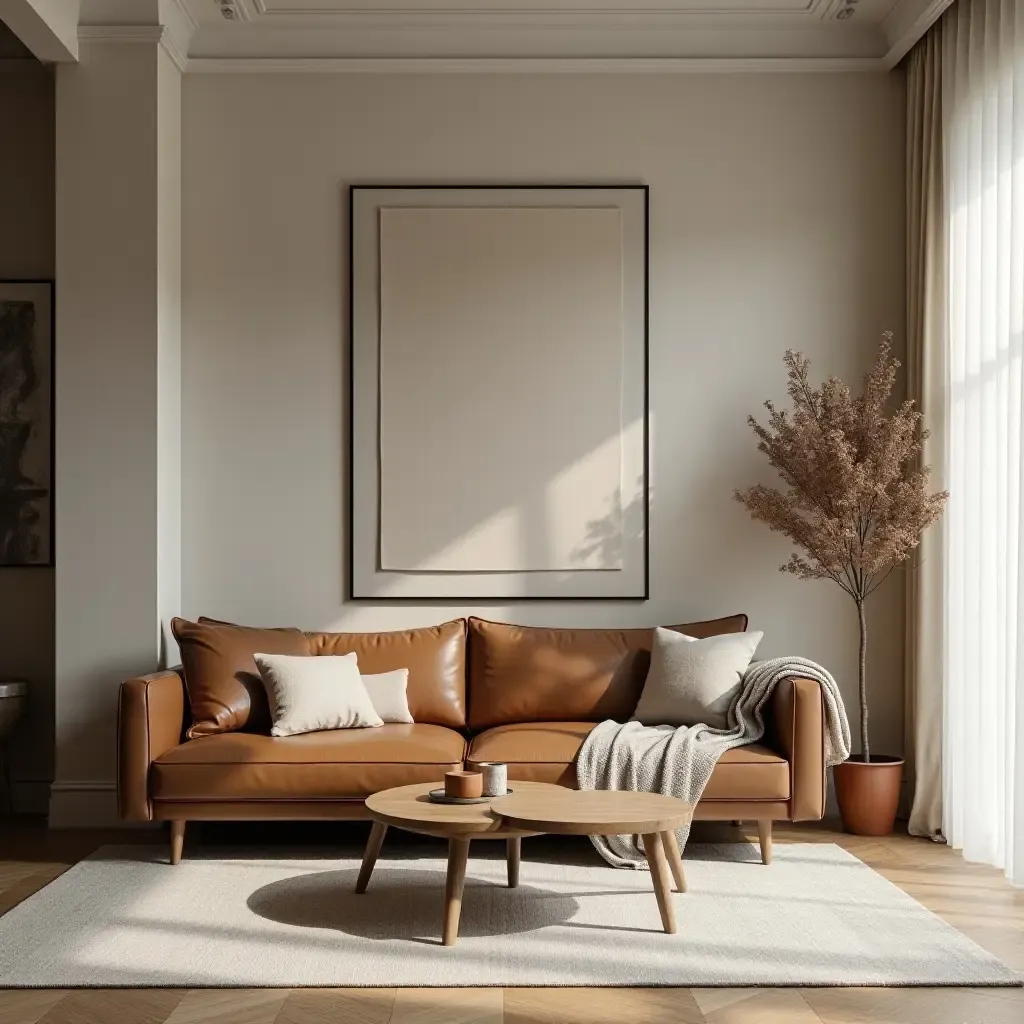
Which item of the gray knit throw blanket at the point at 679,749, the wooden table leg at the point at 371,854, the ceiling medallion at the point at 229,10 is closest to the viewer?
the wooden table leg at the point at 371,854

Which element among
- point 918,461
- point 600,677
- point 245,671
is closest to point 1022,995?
point 600,677

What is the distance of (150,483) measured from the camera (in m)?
5.05

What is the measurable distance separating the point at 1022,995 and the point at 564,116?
12.9 feet

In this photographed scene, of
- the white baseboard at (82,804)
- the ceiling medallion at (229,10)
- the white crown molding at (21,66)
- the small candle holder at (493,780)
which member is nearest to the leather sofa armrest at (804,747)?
the small candle holder at (493,780)

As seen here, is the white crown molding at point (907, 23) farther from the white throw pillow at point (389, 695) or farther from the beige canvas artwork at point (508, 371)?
the white throw pillow at point (389, 695)

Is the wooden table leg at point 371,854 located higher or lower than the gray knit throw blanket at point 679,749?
lower

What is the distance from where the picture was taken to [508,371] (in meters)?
5.41

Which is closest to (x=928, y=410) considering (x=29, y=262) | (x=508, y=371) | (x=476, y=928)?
(x=508, y=371)

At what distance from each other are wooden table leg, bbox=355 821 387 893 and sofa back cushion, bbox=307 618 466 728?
3.57 ft

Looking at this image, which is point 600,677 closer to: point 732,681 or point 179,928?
point 732,681

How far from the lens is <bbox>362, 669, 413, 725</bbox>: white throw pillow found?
191 inches

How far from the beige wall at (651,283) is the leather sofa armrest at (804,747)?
1.05 metres

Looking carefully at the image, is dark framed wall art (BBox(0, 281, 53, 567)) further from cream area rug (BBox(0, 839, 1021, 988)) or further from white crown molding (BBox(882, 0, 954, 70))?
white crown molding (BBox(882, 0, 954, 70))

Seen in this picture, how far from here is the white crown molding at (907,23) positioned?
486cm
